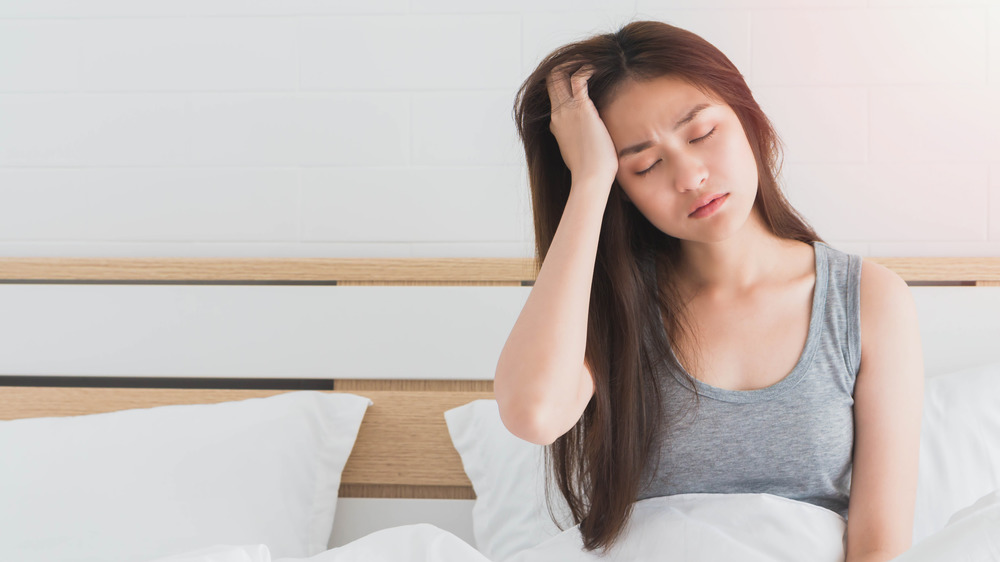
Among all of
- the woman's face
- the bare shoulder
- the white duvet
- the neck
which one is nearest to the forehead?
the woman's face

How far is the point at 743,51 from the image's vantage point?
A: 1.34m

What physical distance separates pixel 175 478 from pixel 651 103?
34.2 inches

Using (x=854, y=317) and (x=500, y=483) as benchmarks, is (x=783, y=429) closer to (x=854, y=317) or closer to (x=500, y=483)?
(x=854, y=317)

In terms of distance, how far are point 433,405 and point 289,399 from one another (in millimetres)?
249

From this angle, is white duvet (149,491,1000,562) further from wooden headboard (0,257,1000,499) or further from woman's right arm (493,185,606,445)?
wooden headboard (0,257,1000,499)

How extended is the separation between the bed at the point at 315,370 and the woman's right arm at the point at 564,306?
0.35 m

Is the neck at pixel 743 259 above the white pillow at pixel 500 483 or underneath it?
above

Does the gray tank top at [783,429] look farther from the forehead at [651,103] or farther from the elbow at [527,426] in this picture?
the forehead at [651,103]

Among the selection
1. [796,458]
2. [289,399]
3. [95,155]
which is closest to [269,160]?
[95,155]

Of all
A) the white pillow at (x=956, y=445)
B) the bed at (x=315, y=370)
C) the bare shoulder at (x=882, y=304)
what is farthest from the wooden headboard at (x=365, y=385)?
the bare shoulder at (x=882, y=304)

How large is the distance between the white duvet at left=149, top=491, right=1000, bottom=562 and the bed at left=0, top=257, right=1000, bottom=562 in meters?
0.26

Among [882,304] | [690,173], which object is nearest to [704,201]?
[690,173]

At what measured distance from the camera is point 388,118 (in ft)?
4.54

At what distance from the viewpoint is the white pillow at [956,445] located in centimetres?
99
